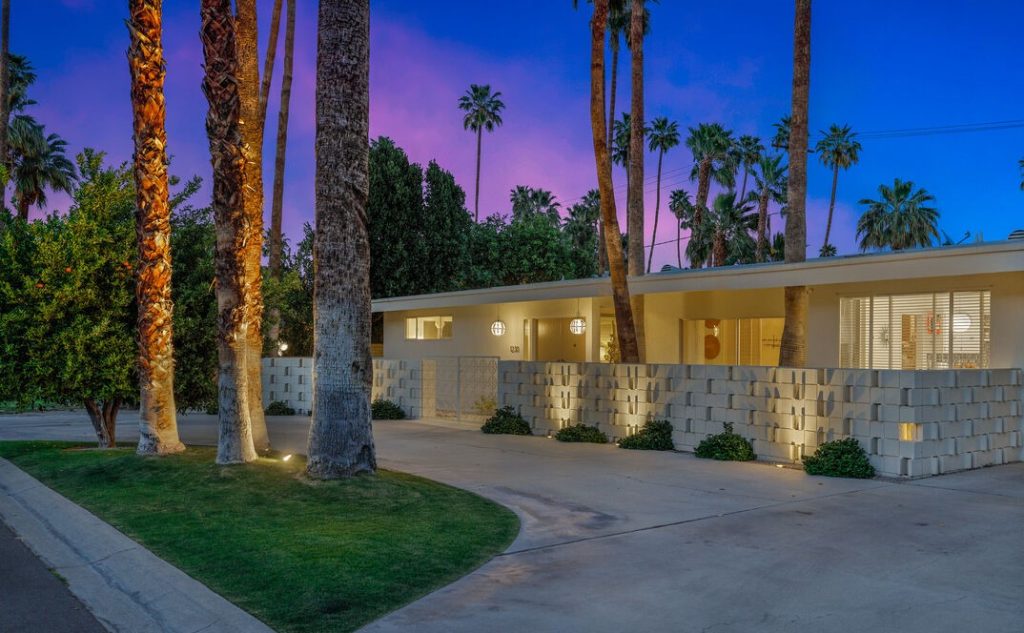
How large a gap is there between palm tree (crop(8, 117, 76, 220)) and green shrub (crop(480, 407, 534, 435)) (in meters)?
29.9

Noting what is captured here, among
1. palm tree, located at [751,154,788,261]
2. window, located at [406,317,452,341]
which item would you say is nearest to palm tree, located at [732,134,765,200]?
palm tree, located at [751,154,788,261]

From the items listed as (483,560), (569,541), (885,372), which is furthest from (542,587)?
(885,372)

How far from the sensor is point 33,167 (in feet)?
129

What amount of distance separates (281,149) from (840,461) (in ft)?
69.2

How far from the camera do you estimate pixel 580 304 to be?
79.7 ft

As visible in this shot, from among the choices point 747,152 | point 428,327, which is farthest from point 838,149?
point 428,327

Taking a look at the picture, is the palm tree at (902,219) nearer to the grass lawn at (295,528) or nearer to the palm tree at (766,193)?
the palm tree at (766,193)

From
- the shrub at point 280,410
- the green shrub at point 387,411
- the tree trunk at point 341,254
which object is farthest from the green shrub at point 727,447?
the shrub at point 280,410

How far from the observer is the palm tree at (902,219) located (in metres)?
46.1

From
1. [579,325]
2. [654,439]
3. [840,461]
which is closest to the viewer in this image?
[840,461]

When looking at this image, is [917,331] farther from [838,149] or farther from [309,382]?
[838,149]

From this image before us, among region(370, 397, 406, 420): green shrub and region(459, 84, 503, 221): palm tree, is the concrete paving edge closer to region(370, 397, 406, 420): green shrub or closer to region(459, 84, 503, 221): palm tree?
region(370, 397, 406, 420): green shrub

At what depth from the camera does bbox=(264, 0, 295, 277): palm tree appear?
26.1m

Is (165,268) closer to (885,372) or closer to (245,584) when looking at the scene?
(245,584)
